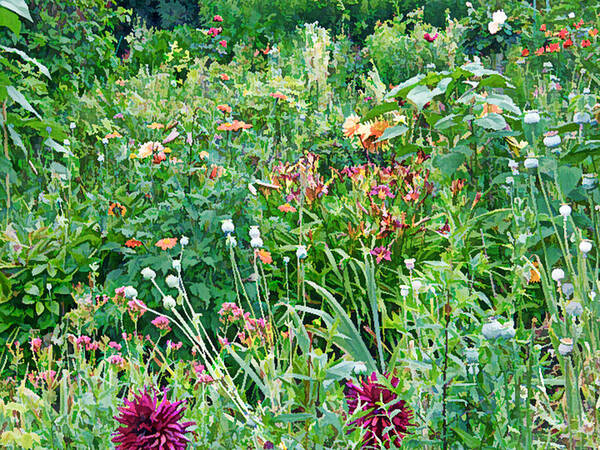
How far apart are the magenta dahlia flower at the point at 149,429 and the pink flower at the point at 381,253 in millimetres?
1685

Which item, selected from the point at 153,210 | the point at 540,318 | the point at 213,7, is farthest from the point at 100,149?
the point at 213,7

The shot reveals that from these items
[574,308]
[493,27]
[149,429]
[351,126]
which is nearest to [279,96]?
[351,126]

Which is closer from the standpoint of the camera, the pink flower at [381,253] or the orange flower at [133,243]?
the orange flower at [133,243]

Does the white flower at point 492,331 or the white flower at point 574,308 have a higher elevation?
the white flower at point 492,331

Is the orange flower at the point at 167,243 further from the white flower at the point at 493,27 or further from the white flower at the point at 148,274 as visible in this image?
the white flower at the point at 493,27

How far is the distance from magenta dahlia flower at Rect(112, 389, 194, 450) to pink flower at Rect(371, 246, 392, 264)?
169 centimetres

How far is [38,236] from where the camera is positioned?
3.21 m

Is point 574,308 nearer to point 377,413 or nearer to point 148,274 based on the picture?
point 377,413

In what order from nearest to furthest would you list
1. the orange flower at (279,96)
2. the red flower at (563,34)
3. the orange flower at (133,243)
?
the orange flower at (133,243)
the orange flower at (279,96)
the red flower at (563,34)

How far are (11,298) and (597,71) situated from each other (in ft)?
14.0

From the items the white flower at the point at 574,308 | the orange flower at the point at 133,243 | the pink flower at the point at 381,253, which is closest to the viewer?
the white flower at the point at 574,308

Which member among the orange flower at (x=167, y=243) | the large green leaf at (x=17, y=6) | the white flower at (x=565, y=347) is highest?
the large green leaf at (x=17, y=6)

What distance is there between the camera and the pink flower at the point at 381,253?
3135 mm

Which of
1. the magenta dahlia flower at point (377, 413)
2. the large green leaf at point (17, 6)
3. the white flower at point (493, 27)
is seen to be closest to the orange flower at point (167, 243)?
the large green leaf at point (17, 6)
